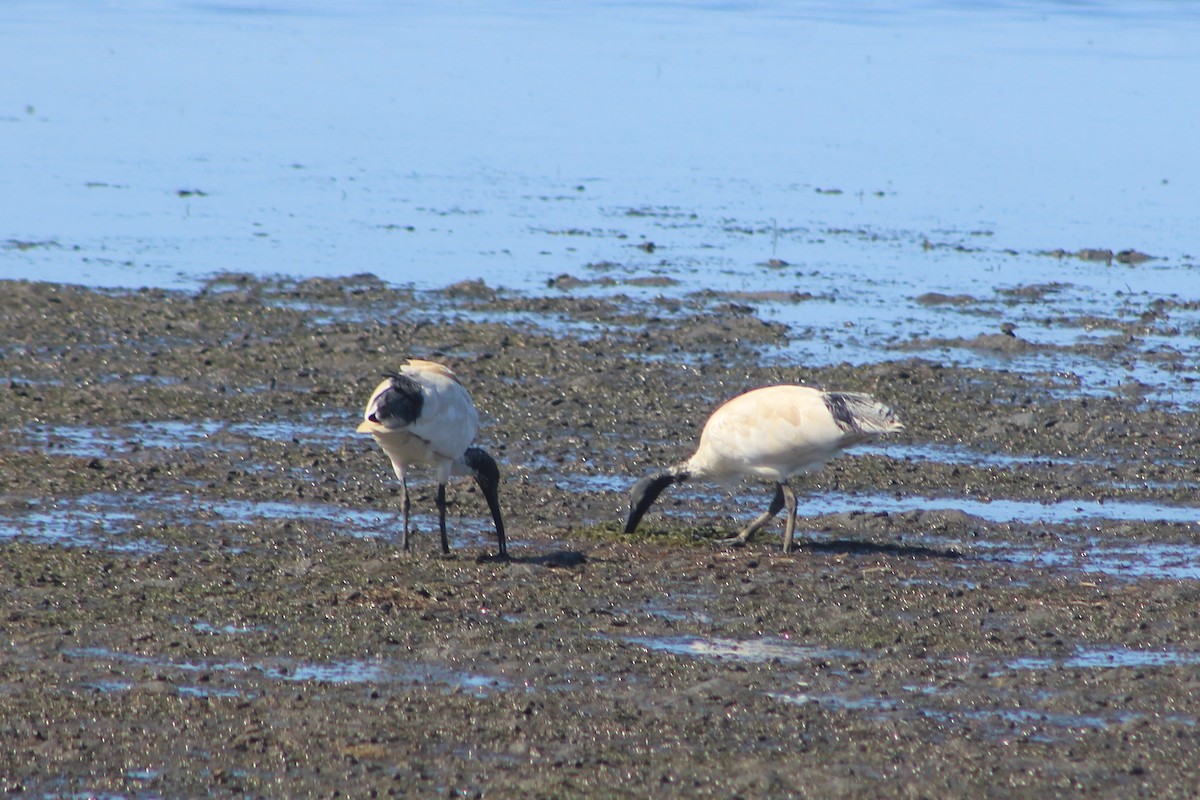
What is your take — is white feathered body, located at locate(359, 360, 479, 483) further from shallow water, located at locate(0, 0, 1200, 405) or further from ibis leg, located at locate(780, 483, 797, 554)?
shallow water, located at locate(0, 0, 1200, 405)

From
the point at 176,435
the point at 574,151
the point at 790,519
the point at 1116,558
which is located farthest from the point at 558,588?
the point at 574,151

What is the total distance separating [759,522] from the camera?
9148 millimetres

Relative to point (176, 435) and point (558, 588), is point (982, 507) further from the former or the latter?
point (176, 435)

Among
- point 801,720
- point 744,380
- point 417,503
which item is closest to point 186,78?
point 744,380

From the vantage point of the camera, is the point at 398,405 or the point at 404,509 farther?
the point at 404,509

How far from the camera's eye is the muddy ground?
579 centimetres

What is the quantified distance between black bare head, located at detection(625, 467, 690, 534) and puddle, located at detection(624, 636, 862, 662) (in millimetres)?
1908

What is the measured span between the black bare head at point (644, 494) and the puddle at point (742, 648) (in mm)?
1908

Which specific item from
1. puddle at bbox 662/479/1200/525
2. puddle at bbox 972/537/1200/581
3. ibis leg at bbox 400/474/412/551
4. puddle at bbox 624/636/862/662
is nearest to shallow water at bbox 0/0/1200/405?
puddle at bbox 662/479/1200/525

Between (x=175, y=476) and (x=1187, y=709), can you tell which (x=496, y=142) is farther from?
(x=1187, y=709)

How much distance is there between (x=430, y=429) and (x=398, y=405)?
28 cm

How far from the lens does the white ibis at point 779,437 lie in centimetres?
902

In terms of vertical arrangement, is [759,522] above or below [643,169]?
above

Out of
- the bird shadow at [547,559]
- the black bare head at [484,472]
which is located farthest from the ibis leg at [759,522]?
the black bare head at [484,472]
